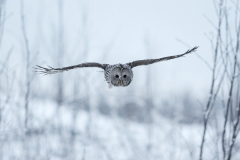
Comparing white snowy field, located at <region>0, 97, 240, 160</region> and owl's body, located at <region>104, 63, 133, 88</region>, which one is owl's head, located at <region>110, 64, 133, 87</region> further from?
white snowy field, located at <region>0, 97, 240, 160</region>

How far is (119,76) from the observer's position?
102 inches

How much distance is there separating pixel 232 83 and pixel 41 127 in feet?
11.2

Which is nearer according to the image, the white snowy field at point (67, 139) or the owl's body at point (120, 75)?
the owl's body at point (120, 75)

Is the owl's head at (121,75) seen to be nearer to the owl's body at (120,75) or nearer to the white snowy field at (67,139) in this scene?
the owl's body at (120,75)

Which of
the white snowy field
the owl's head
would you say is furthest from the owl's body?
the white snowy field

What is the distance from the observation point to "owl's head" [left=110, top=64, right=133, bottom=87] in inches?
100

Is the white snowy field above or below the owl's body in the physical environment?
below

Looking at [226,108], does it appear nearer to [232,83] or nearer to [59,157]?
[232,83]

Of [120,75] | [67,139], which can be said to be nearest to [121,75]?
[120,75]

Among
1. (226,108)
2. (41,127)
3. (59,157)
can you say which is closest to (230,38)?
(226,108)

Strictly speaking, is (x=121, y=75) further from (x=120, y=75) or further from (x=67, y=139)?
(x=67, y=139)

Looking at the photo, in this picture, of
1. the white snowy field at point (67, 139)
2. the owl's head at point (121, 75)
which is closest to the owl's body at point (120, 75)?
the owl's head at point (121, 75)

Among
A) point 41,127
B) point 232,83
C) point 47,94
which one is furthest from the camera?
point 47,94

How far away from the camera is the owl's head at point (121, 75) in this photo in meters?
2.55
